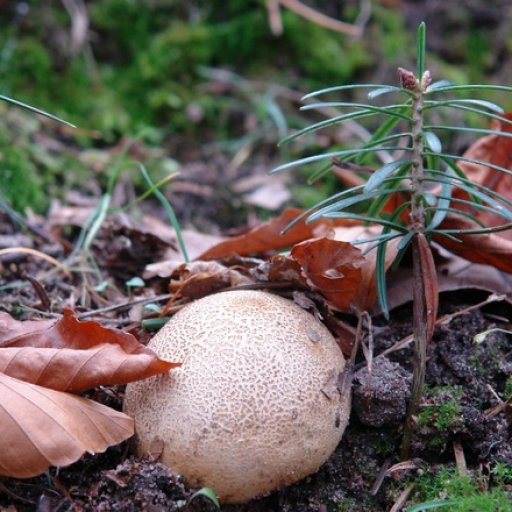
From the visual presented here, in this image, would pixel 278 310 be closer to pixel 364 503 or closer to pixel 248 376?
Result: pixel 248 376

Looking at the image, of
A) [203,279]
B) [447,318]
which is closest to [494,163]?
[447,318]

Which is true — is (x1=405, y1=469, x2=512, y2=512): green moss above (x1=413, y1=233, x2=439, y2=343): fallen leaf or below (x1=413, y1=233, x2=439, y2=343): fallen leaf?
below

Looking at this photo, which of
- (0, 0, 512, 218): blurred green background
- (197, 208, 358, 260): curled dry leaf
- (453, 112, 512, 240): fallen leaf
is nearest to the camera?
(453, 112, 512, 240): fallen leaf

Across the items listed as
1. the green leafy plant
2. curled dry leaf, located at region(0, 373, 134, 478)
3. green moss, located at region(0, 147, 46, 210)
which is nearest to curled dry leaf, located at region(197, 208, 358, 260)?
the green leafy plant

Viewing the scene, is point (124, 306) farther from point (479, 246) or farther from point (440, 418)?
point (479, 246)

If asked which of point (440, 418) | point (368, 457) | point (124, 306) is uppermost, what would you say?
point (124, 306)

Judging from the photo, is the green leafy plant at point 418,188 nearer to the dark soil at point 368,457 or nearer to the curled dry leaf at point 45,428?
the dark soil at point 368,457

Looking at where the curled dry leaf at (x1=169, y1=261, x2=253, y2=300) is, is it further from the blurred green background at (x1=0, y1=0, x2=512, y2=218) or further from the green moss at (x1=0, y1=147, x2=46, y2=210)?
the blurred green background at (x1=0, y1=0, x2=512, y2=218)
